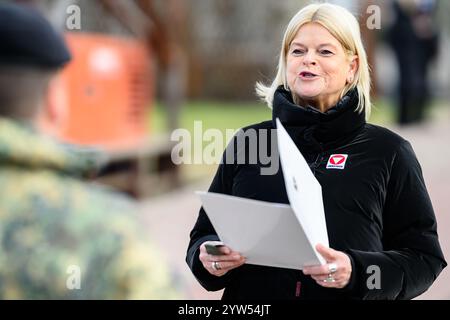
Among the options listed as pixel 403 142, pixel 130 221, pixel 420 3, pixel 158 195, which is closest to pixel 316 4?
pixel 403 142

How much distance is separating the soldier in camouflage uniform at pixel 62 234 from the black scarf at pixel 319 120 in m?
0.35

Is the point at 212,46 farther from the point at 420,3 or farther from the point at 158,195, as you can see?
the point at 158,195

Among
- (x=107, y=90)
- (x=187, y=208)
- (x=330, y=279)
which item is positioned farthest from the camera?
(x=107, y=90)

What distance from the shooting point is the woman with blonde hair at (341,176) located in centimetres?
191

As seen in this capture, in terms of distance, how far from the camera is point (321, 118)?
1.91 metres

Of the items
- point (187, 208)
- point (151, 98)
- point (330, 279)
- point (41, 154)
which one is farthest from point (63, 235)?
point (151, 98)

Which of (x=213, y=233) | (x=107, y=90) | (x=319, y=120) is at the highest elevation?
(x=107, y=90)

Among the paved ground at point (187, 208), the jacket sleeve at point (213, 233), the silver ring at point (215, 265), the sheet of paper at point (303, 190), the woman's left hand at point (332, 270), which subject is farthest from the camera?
the paved ground at point (187, 208)

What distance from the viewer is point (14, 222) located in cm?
195

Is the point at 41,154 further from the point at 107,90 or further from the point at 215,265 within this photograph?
the point at 107,90

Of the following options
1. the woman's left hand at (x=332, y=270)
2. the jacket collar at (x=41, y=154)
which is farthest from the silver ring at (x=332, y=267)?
the jacket collar at (x=41, y=154)

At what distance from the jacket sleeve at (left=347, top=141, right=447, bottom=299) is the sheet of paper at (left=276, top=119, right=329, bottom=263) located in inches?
7.2

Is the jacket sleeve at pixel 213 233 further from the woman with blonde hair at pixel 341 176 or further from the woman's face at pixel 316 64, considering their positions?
the woman's face at pixel 316 64

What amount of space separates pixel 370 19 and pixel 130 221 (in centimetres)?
64
